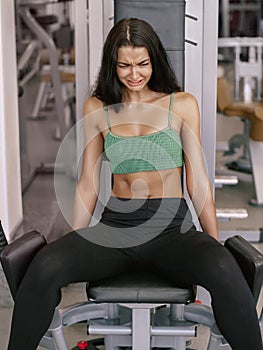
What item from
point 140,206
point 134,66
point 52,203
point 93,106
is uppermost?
point 134,66

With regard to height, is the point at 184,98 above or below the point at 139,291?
above

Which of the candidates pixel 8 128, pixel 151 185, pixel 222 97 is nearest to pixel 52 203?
pixel 8 128

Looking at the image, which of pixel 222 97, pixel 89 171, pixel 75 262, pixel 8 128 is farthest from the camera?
pixel 222 97

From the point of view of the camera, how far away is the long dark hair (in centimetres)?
216

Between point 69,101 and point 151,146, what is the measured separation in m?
3.59

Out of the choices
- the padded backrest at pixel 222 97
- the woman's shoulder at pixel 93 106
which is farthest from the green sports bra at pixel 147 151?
the padded backrest at pixel 222 97

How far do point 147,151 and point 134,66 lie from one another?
0.26 m

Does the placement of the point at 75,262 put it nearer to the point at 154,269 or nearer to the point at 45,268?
the point at 45,268

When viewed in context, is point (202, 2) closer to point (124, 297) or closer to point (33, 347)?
point (124, 297)

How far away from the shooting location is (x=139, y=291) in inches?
78.3

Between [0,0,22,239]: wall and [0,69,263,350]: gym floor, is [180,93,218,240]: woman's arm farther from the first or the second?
[0,0,22,239]: wall

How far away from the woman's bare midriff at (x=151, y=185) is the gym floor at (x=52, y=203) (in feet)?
2.18

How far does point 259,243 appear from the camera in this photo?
143 inches

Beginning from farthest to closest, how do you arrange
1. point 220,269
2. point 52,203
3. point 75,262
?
1. point 52,203
2. point 75,262
3. point 220,269
